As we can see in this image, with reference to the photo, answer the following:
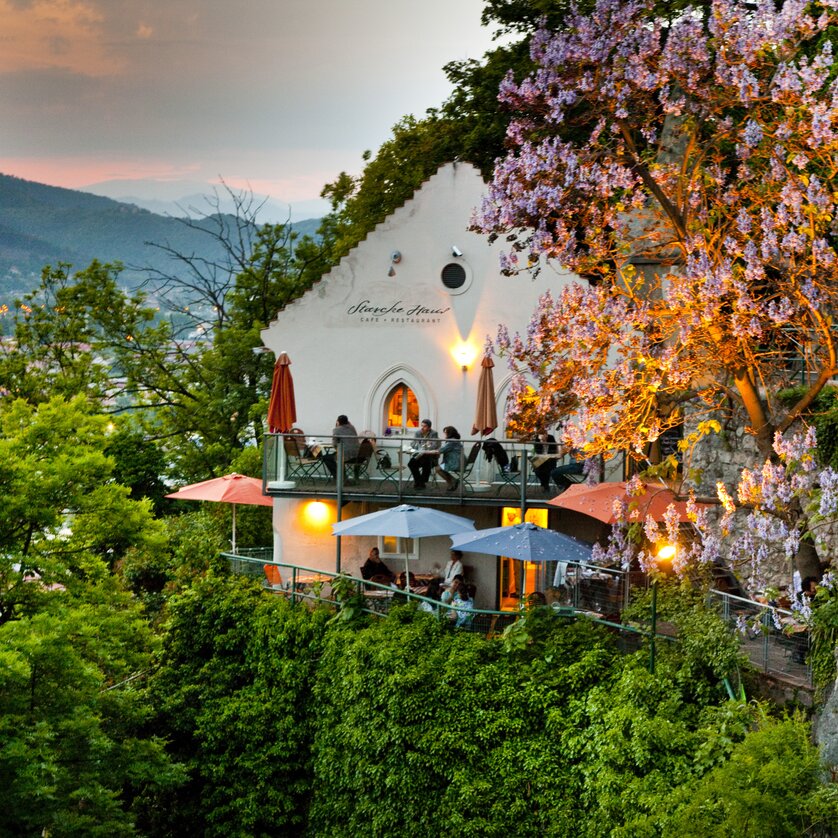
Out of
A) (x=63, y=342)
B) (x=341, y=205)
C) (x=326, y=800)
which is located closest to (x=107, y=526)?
(x=326, y=800)

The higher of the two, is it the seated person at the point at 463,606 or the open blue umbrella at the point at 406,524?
the open blue umbrella at the point at 406,524

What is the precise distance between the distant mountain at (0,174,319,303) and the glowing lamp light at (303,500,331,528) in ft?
270

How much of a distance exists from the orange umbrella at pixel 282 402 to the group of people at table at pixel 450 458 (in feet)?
3.54

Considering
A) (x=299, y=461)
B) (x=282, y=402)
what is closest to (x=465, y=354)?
(x=282, y=402)

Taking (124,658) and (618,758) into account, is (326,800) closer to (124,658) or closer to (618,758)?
(124,658)

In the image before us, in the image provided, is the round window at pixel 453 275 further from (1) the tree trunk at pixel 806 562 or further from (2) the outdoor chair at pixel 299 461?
(1) the tree trunk at pixel 806 562

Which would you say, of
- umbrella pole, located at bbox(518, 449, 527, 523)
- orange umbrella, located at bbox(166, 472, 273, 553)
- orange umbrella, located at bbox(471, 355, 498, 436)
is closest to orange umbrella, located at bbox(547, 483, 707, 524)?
umbrella pole, located at bbox(518, 449, 527, 523)

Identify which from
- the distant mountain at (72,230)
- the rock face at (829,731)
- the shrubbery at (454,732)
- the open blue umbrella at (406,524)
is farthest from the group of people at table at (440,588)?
the distant mountain at (72,230)

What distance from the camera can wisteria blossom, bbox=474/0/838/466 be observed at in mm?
17625

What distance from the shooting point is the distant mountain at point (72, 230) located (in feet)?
371

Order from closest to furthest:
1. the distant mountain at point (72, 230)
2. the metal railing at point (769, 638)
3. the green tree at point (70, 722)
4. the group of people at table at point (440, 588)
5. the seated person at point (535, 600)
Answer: the metal railing at point (769, 638)
the green tree at point (70, 722)
the seated person at point (535, 600)
the group of people at table at point (440, 588)
the distant mountain at point (72, 230)

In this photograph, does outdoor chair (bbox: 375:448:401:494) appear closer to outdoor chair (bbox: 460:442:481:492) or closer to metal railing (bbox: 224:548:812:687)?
outdoor chair (bbox: 460:442:481:492)

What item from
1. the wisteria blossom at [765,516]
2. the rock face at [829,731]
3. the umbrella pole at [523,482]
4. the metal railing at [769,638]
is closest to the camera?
the rock face at [829,731]

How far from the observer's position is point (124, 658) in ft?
74.1
